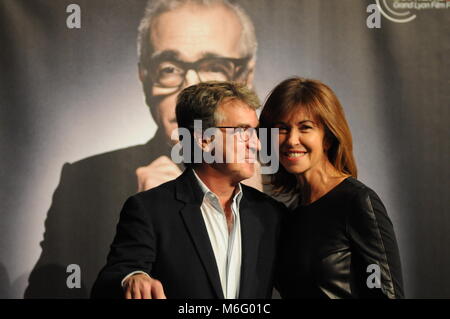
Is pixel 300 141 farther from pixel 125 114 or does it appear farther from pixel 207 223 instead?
pixel 125 114

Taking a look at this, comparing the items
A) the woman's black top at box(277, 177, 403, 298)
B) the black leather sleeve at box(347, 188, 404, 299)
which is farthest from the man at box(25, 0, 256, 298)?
the black leather sleeve at box(347, 188, 404, 299)

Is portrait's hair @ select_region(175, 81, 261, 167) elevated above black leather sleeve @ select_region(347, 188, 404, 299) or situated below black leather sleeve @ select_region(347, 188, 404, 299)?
above

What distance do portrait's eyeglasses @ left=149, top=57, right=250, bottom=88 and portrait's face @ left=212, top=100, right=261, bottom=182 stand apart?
114cm

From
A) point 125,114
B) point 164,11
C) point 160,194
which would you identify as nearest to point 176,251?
point 160,194

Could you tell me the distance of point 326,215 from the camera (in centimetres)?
188

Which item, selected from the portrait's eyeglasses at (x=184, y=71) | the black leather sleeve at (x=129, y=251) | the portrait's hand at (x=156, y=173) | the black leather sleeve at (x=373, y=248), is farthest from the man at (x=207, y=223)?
the portrait's eyeglasses at (x=184, y=71)

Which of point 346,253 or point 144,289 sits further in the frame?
point 346,253

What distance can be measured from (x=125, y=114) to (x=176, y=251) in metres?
1.43

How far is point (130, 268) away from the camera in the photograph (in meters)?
1.68

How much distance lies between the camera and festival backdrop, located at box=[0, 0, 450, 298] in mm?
2973

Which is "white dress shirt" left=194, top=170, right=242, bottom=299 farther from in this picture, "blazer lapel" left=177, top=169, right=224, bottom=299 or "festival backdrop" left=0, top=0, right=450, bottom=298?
"festival backdrop" left=0, top=0, right=450, bottom=298

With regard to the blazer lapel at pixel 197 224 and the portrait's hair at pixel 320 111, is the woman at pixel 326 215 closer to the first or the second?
the portrait's hair at pixel 320 111
